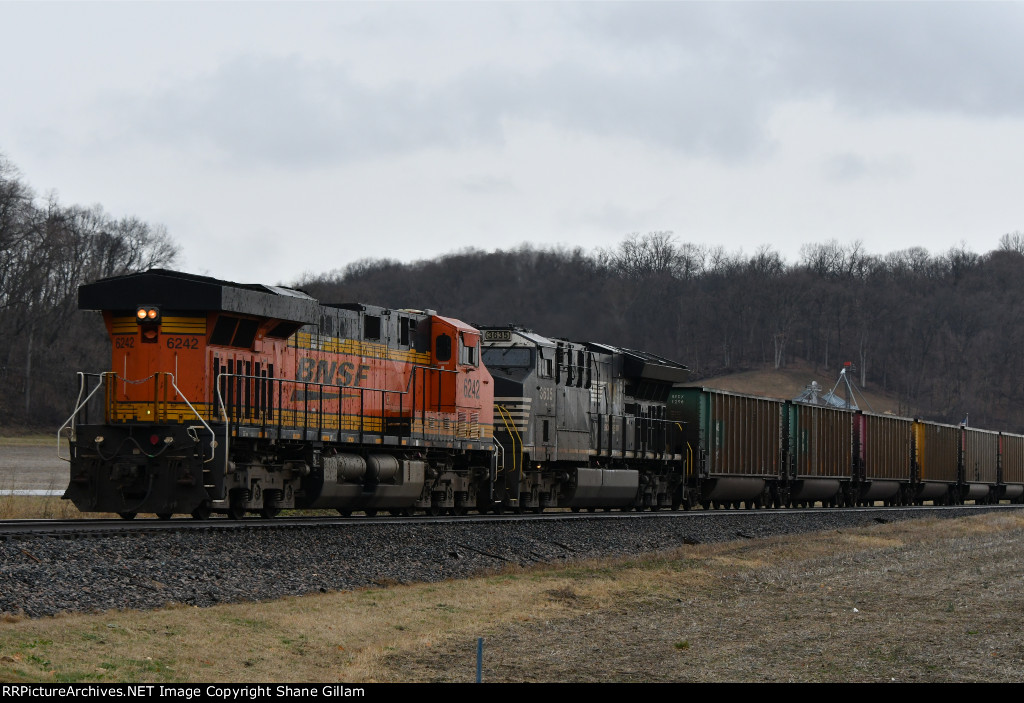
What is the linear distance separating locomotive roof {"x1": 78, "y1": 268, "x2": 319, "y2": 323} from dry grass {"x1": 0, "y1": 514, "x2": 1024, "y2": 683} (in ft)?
17.1

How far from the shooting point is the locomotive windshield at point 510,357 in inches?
1041

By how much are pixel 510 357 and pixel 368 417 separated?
5.86m

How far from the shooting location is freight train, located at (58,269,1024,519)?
1767 cm

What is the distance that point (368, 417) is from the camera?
2130cm

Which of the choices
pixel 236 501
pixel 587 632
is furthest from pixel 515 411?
pixel 587 632

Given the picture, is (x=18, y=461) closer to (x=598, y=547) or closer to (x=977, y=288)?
(x=598, y=547)

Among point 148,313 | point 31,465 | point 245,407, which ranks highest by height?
point 148,313

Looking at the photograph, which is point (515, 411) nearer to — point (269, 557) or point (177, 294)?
point (177, 294)

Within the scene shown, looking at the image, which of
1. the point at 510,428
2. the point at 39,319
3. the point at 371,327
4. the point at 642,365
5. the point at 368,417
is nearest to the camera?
the point at 368,417

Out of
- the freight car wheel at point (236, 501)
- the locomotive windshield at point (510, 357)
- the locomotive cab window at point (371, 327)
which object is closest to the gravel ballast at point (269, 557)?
the freight car wheel at point (236, 501)

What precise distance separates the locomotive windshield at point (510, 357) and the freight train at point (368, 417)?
0.03 meters

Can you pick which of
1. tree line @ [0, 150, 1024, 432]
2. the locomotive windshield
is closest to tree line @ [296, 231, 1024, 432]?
tree line @ [0, 150, 1024, 432]

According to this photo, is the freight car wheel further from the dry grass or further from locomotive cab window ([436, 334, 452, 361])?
locomotive cab window ([436, 334, 452, 361])
